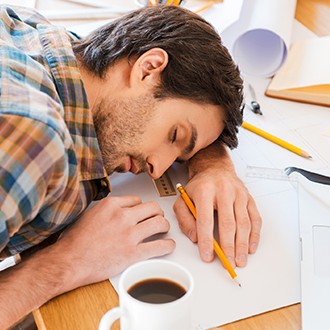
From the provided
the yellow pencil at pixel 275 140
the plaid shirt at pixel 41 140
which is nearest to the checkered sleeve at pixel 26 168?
the plaid shirt at pixel 41 140

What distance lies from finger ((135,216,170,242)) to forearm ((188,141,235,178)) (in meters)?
0.19

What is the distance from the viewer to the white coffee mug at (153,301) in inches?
23.8

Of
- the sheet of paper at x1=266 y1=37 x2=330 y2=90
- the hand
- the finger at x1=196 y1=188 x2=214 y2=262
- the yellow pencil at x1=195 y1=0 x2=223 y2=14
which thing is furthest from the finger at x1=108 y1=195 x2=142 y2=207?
the yellow pencil at x1=195 y1=0 x2=223 y2=14

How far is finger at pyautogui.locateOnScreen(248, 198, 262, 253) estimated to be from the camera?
0.92 m

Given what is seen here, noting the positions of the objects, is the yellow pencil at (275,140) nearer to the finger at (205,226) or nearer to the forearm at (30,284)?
the finger at (205,226)

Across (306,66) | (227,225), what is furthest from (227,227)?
(306,66)

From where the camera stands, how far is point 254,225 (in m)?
0.96

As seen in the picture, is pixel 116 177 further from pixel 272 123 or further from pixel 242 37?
pixel 242 37

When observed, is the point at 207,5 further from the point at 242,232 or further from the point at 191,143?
the point at 242,232

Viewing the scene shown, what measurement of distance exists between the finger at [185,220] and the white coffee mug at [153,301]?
0.91 feet

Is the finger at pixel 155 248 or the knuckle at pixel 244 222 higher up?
the knuckle at pixel 244 222

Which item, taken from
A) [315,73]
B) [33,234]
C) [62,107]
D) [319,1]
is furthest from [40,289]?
[319,1]

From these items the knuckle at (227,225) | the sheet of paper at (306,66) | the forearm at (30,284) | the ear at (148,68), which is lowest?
the forearm at (30,284)

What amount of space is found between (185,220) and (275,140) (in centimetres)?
35
